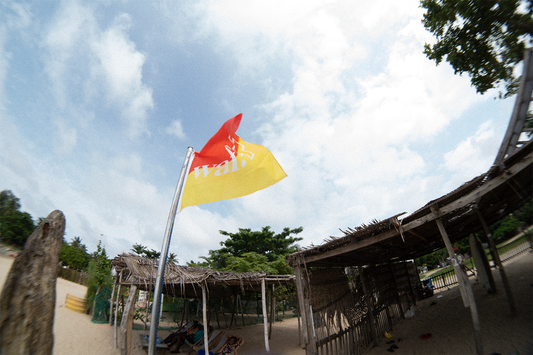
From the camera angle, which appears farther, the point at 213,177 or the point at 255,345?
the point at 255,345

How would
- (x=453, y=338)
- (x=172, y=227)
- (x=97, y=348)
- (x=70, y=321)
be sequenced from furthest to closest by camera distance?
1. (x=70, y=321)
2. (x=97, y=348)
3. (x=453, y=338)
4. (x=172, y=227)

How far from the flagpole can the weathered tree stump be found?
1.00 meters

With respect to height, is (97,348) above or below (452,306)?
below

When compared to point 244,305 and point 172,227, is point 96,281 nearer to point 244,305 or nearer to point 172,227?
point 244,305

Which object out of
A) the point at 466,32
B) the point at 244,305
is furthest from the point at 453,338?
the point at 244,305

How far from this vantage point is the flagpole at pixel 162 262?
3080 millimetres

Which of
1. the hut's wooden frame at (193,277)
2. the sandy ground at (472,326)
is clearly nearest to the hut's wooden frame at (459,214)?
the sandy ground at (472,326)

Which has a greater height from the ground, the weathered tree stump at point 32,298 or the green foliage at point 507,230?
the green foliage at point 507,230

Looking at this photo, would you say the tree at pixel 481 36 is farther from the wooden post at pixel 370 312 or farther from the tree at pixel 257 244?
the tree at pixel 257 244

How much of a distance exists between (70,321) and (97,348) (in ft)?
20.1

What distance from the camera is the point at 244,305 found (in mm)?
17531

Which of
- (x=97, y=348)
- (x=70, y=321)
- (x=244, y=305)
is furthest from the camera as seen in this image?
(x=244, y=305)

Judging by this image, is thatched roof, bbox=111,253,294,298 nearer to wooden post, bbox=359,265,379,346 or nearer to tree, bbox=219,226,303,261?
wooden post, bbox=359,265,379,346

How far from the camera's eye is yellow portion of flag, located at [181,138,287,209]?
4152 mm
